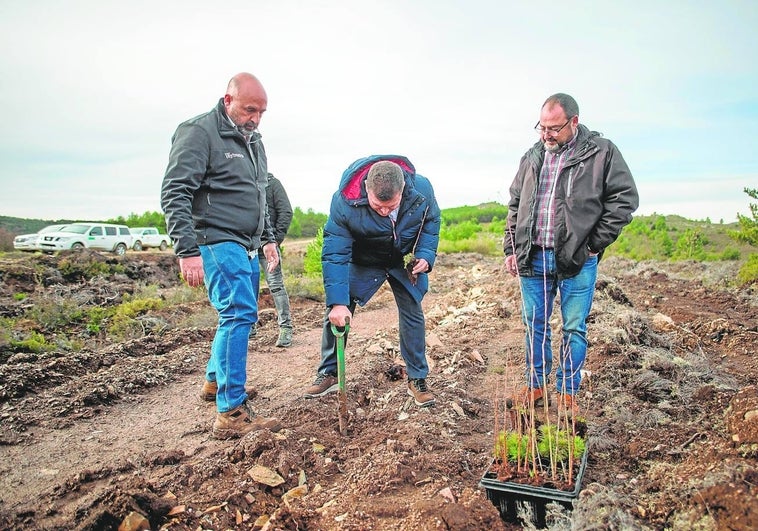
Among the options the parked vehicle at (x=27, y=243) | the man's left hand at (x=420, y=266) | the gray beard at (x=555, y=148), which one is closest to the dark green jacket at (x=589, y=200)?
the gray beard at (x=555, y=148)

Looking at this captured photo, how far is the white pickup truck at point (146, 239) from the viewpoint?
92.5ft

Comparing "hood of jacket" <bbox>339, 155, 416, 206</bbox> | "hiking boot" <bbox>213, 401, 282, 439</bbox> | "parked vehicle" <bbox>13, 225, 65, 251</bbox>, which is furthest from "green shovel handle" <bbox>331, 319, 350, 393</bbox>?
"parked vehicle" <bbox>13, 225, 65, 251</bbox>

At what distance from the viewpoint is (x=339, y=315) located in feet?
12.1

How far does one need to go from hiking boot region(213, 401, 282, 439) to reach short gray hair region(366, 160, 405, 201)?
5.11 ft

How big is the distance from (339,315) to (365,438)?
79 cm

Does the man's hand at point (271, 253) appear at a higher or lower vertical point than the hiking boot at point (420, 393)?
higher

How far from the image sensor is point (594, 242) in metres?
3.50

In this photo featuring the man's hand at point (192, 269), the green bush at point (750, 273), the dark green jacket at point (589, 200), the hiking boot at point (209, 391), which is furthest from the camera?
the green bush at point (750, 273)

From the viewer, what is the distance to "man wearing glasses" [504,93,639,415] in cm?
Answer: 345

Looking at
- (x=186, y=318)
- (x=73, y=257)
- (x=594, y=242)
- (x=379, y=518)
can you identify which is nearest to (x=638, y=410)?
(x=594, y=242)

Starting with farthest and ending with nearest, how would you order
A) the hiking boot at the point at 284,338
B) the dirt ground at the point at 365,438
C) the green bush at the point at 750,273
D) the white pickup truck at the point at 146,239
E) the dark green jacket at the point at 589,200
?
the white pickup truck at the point at 146,239 → the green bush at the point at 750,273 → the hiking boot at the point at 284,338 → the dark green jacket at the point at 589,200 → the dirt ground at the point at 365,438

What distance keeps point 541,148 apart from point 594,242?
718 mm

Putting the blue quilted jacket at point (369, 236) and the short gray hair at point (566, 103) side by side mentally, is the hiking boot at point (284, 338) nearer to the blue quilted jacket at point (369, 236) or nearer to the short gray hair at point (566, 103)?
the blue quilted jacket at point (369, 236)

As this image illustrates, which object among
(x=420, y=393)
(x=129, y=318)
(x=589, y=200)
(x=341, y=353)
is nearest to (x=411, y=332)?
(x=420, y=393)
